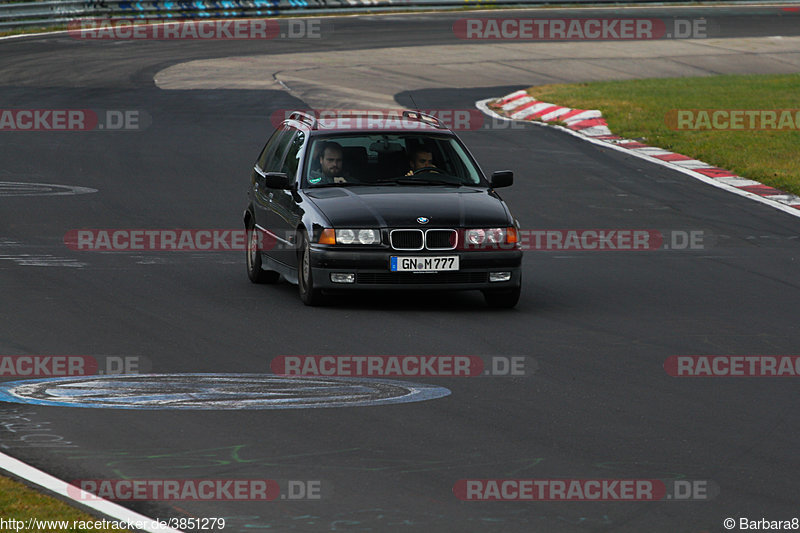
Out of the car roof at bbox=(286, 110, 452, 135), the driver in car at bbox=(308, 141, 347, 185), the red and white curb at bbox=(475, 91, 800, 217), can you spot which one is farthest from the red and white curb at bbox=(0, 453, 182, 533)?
the red and white curb at bbox=(475, 91, 800, 217)

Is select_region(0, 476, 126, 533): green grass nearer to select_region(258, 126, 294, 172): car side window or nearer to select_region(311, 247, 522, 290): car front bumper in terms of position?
select_region(311, 247, 522, 290): car front bumper

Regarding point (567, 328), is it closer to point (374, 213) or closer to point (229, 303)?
point (374, 213)

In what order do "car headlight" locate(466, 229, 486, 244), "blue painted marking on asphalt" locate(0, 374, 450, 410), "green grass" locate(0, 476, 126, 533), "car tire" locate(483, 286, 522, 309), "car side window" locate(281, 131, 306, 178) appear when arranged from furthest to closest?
1. "car side window" locate(281, 131, 306, 178)
2. "car tire" locate(483, 286, 522, 309)
3. "car headlight" locate(466, 229, 486, 244)
4. "blue painted marking on asphalt" locate(0, 374, 450, 410)
5. "green grass" locate(0, 476, 126, 533)

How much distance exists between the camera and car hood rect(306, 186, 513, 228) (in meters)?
11.8

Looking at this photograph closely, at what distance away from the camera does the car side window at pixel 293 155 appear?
13.2 meters

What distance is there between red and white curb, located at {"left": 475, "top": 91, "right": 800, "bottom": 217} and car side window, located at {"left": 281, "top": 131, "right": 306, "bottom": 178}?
758 centimetres

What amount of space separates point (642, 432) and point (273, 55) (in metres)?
31.0

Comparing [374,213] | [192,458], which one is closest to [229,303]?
[374,213]

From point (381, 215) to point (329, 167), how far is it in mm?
1189

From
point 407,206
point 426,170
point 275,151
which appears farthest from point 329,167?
point 275,151

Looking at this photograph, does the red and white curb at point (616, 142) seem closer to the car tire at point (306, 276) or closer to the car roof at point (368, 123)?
the car roof at point (368, 123)

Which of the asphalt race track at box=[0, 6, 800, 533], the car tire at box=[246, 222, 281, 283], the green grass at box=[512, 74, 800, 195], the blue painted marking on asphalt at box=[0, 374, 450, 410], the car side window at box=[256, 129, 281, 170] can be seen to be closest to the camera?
the asphalt race track at box=[0, 6, 800, 533]

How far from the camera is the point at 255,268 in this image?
44.3ft

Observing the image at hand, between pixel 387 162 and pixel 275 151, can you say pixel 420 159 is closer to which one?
pixel 387 162
